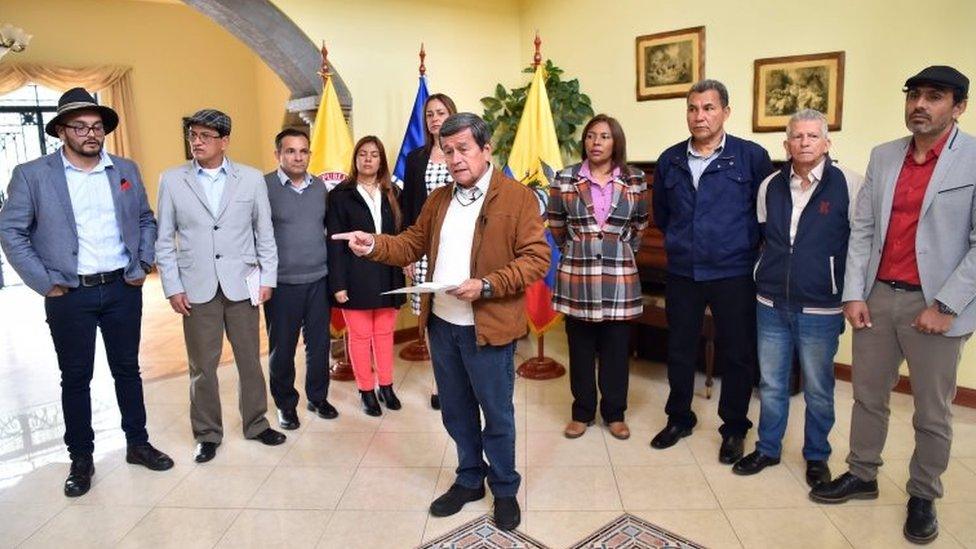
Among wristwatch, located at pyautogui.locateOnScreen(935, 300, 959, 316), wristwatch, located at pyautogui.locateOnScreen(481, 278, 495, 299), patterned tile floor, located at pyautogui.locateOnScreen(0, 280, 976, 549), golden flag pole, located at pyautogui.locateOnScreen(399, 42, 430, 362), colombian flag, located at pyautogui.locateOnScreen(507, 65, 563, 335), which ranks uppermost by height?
colombian flag, located at pyautogui.locateOnScreen(507, 65, 563, 335)

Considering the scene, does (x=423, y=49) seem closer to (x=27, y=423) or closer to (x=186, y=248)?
(x=186, y=248)

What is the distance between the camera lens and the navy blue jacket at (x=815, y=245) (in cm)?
240

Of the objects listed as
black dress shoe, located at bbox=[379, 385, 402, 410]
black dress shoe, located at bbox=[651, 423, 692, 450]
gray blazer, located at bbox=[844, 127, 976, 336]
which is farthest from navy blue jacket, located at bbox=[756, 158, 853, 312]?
black dress shoe, located at bbox=[379, 385, 402, 410]

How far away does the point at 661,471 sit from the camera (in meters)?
2.77

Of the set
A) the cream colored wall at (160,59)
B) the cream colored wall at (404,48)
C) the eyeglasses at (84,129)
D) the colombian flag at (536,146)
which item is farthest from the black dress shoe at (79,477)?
the cream colored wall at (160,59)

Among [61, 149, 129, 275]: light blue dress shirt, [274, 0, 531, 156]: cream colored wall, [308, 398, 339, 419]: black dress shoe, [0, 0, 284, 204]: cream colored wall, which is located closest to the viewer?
[61, 149, 129, 275]: light blue dress shirt

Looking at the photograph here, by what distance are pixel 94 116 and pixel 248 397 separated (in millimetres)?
1414

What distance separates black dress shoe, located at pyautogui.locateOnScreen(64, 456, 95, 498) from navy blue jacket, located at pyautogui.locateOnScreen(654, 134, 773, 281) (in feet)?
9.04

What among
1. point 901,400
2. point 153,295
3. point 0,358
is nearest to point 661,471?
point 901,400

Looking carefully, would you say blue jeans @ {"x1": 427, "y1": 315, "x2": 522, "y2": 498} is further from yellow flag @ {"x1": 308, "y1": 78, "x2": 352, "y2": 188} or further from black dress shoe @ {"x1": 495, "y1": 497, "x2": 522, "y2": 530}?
yellow flag @ {"x1": 308, "y1": 78, "x2": 352, "y2": 188}

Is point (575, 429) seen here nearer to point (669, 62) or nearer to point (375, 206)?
point (375, 206)

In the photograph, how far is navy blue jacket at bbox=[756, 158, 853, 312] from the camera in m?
2.40

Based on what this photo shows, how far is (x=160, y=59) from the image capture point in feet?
27.2

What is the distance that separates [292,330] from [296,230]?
1.68ft
